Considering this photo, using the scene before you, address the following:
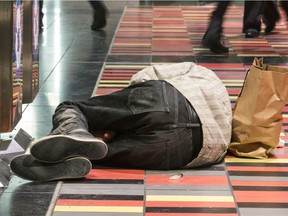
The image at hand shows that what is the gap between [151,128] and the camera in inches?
158

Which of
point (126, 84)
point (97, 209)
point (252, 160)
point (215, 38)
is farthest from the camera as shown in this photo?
point (215, 38)

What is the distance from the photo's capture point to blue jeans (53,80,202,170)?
4.00m

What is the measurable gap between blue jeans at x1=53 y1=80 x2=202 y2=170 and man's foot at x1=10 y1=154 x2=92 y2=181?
0.86 feet

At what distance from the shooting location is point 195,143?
13.2 feet

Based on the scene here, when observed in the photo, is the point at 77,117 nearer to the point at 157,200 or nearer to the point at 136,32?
the point at 157,200

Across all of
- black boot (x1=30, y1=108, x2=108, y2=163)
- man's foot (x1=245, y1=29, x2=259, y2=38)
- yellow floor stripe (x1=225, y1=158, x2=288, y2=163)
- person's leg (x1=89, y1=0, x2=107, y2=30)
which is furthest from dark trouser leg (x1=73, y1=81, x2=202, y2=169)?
person's leg (x1=89, y1=0, x2=107, y2=30)

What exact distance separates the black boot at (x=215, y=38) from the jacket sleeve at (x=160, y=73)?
9.91 ft

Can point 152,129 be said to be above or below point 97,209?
above

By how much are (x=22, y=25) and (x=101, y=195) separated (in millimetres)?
956

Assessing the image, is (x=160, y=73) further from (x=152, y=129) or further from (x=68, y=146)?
(x=68, y=146)

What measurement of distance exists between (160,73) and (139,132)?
511 mm

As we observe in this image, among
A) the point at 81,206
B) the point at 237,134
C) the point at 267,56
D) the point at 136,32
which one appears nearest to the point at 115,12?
the point at 136,32

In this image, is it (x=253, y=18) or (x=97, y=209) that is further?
(x=253, y=18)

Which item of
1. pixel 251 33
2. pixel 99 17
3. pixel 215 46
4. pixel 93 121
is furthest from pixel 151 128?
pixel 99 17
